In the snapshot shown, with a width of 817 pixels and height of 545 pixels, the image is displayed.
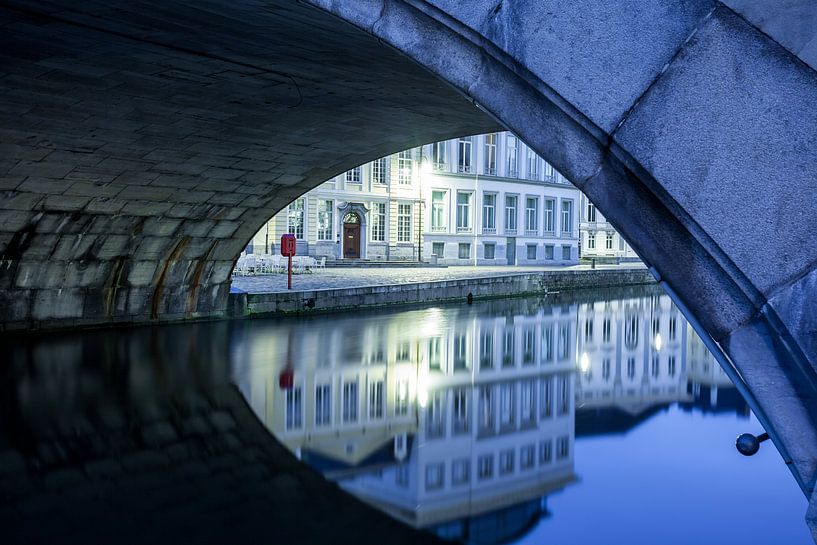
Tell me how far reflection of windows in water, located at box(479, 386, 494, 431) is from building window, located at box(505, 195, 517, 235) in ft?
133

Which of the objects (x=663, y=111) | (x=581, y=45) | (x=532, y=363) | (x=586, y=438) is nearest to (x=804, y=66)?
(x=663, y=111)

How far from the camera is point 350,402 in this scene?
10.1 metres

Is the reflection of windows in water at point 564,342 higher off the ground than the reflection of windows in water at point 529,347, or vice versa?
the reflection of windows in water at point 529,347

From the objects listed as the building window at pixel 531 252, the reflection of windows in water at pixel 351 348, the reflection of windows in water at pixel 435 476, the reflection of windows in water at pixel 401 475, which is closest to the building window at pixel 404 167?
the building window at pixel 531 252

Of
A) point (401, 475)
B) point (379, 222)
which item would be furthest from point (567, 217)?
point (401, 475)

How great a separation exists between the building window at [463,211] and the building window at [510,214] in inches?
124

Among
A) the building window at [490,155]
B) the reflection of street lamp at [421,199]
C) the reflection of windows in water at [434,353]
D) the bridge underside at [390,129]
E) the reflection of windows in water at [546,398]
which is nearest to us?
the bridge underside at [390,129]

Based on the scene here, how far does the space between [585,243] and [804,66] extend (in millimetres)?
69805

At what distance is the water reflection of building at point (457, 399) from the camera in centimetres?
665

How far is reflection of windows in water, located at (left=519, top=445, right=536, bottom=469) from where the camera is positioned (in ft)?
24.7

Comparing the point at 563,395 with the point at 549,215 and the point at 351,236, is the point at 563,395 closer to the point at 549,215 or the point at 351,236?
the point at 351,236

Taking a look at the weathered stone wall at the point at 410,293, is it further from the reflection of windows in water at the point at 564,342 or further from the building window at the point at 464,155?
the building window at the point at 464,155

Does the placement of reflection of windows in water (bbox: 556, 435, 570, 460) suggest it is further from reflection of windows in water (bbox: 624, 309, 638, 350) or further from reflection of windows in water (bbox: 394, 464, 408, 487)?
reflection of windows in water (bbox: 624, 309, 638, 350)

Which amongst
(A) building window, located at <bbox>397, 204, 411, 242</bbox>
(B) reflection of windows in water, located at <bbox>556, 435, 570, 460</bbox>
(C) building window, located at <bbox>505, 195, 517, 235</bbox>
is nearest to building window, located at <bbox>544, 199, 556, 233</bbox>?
(C) building window, located at <bbox>505, 195, 517, 235</bbox>
